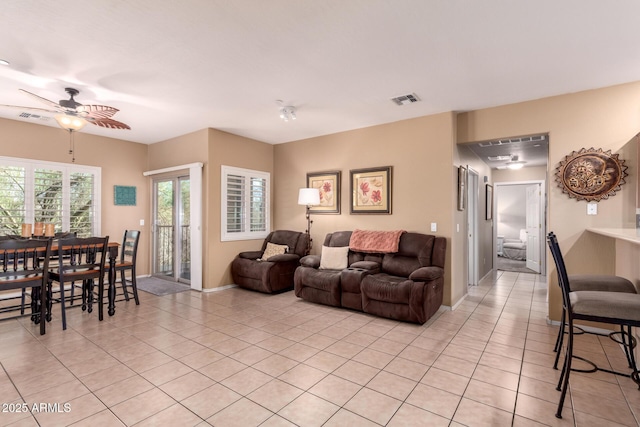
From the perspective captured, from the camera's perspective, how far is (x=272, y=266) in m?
4.91

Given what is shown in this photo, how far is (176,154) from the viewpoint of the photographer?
18.7ft

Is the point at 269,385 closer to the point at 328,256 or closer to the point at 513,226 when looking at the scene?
the point at 328,256

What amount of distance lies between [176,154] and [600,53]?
582 cm

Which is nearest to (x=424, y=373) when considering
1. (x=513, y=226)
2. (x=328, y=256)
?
(x=328, y=256)

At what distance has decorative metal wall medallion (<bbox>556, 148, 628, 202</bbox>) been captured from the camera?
333cm

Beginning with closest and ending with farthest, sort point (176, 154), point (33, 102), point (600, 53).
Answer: point (600, 53), point (33, 102), point (176, 154)

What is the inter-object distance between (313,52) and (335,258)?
2770mm

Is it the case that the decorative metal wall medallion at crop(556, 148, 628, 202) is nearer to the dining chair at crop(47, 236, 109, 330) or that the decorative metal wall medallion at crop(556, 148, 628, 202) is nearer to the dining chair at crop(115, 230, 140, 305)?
the dining chair at crop(47, 236, 109, 330)

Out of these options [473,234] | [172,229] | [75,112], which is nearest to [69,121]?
[75,112]

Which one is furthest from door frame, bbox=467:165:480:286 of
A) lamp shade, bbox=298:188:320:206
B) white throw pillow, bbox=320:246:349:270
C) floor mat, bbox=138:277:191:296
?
floor mat, bbox=138:277:191:296

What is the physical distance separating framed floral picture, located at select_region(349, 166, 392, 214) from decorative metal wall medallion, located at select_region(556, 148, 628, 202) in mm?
2056

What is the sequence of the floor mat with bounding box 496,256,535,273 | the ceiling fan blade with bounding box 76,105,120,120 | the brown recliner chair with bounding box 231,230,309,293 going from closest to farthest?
the ceiling fan blade with bounding box 76,105,120,120
the brown recliner chair with bounding box 231,230,309,293
the floor mat with bounding box 496,256,535,273

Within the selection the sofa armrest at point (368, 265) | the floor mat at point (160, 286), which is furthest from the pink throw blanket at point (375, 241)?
the floor mat at point (160, 286)

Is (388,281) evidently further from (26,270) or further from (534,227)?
(534,227)
